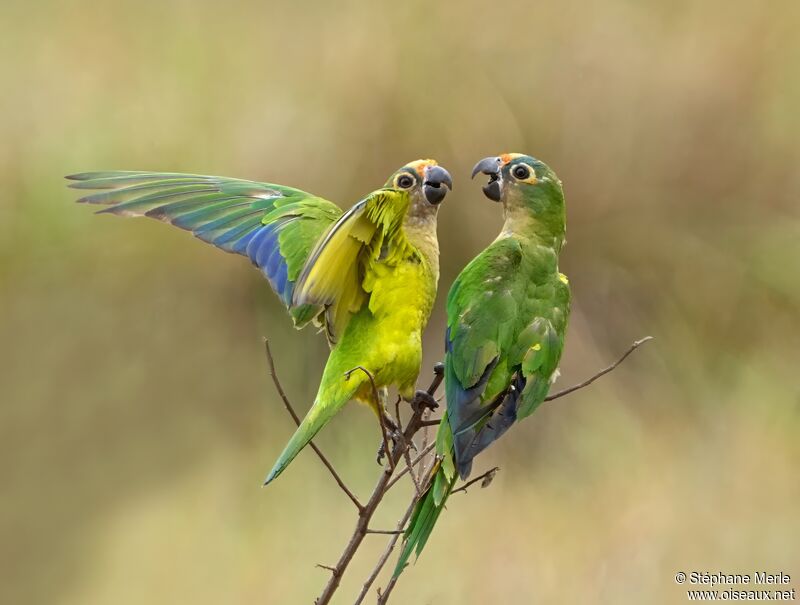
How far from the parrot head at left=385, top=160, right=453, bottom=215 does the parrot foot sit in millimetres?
490

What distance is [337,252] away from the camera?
6.73 ft

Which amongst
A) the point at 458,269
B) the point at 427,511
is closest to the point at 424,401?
the point at 427,511

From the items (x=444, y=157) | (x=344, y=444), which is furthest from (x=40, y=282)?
(x=444, y=157)

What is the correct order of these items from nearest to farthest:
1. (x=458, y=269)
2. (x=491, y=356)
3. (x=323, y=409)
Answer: (x=491, y=356), (x=323, y=409), (x=458, y=269)

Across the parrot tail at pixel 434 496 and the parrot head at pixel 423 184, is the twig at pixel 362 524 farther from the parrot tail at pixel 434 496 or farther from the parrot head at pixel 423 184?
the parrot head at pixel 423 184

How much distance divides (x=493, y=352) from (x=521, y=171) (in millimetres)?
611

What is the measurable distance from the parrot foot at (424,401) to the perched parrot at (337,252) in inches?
3.0

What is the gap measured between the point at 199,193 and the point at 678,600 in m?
3.03

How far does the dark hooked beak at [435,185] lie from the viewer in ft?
7.83

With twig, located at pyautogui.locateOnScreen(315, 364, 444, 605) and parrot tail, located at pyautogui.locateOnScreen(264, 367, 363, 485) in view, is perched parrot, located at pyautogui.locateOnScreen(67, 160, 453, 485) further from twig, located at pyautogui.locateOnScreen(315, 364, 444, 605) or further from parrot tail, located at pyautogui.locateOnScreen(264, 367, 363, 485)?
twig, located at pyautogui.locateOnScreen(315, 364, 444, 605)

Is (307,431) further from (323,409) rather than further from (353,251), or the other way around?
(353,251)

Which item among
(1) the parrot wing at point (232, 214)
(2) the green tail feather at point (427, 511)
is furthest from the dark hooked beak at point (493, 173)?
(2) the green tail feather at point (427, 511)

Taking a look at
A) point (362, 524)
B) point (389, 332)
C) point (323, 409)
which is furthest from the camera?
point (389, 332)

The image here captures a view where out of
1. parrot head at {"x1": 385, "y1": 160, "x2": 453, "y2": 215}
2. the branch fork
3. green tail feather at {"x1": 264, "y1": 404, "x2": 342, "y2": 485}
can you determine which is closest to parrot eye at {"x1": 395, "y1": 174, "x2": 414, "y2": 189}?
parrot head at {"x1": 385, "y1": 160, "x2": 453, "y2": 215}
